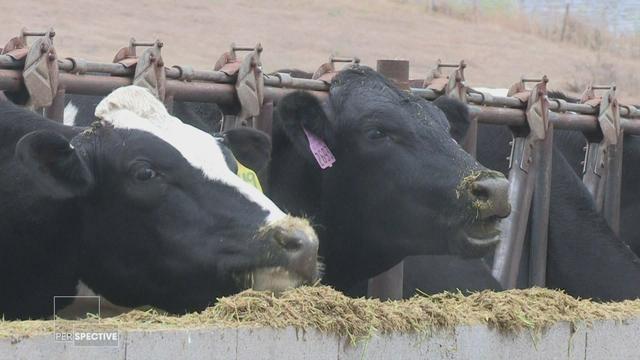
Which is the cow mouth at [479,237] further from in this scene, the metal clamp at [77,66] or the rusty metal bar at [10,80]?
the rusty metal bar at [10,80]

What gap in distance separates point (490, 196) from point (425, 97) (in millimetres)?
1943

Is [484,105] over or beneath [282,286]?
over

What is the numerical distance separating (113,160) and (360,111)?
1.80 m

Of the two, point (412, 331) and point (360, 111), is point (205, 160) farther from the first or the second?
point (360, 111)

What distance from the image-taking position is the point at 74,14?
30.9 metres

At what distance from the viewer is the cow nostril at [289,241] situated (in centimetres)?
511

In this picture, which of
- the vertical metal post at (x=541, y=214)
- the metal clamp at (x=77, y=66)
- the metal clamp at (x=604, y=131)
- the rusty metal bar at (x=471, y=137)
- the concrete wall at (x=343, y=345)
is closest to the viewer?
the concrete wall at (x=343, y=345)

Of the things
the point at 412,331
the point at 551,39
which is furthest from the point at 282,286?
the point at 551,39

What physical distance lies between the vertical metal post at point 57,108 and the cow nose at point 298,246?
1830mm

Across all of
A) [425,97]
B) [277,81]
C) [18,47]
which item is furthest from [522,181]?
[18,47]

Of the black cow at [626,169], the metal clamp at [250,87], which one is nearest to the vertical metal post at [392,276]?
the metal clamp at [250,87]

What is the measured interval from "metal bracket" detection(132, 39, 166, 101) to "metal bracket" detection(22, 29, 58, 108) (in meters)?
0.53

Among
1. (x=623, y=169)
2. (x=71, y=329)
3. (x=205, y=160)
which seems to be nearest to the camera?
(x=71, y=329)

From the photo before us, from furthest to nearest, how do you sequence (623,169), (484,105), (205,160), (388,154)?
(623,169) → (484,105) → (388,154) → (205,160)
